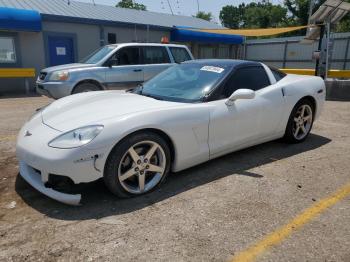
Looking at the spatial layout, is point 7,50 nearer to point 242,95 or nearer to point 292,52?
point 242,95

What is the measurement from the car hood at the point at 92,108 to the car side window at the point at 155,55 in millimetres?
5084

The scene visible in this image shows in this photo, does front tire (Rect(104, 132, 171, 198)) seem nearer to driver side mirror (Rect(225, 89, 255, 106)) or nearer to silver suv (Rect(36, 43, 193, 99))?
driver side mirror (Rect(225, 89, 255, 106))

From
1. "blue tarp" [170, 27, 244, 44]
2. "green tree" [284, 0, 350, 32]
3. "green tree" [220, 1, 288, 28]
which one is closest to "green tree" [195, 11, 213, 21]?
"green tree" [220, 1, 288, 28]

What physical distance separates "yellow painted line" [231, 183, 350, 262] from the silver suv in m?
6.33

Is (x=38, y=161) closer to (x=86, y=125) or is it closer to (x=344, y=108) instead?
(x=86, y=125)

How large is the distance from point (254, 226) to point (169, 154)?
112 centimetres

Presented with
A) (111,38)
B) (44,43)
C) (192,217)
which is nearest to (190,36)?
(111,38)

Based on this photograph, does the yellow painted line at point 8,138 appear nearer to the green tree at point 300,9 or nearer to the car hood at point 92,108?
the car hood at point 92,108

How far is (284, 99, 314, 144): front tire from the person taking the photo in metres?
4.91

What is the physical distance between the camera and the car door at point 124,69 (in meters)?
8.49

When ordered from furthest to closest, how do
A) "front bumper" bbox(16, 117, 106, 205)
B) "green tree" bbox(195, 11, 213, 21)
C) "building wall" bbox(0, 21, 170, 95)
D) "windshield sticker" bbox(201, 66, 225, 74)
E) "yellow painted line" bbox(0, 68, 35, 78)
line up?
"green tree" bbox(195, 11, 213, 21)
"building wall" bbox(0, 21, 170, 95)
"yellow painted line" bbox(0, 68, 35, 78)
"windshield sticker" bbox(201, 66, 225, 74)
"front bumper" bbox(16, 117, 106, 205)

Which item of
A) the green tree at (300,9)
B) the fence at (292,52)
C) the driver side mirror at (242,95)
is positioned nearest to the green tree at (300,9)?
the green tree at (300,9)

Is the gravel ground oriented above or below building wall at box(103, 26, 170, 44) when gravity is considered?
below

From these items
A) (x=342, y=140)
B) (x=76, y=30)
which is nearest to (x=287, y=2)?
(x=76, y=30)
